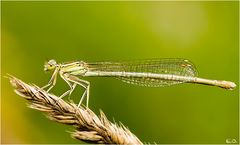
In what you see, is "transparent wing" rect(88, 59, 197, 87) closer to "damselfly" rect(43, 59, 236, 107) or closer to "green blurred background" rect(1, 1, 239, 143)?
"damselfly" rect(43, 59, 236, 107)

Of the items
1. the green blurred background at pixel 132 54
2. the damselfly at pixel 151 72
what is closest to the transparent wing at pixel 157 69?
the damselfly at pixel 151 72

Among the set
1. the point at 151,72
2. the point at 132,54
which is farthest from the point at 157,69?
the point at 132,54

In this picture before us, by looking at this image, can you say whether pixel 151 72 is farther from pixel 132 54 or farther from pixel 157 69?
pixel 132 54

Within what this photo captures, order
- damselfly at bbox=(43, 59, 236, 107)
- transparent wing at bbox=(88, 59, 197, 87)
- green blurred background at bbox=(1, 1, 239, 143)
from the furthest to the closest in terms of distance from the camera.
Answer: green blurred background at bbox=(1, 1, 239, 143) → transparent wing at bbox=(88, 59, 197, 87) → damselfly at bbox=(43, 59, 236, 107)

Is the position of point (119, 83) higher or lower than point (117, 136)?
higher

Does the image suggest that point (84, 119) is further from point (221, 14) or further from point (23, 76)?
point (221, 14)

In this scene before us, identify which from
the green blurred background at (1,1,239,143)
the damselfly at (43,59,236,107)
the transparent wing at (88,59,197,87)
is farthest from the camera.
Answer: the green blurred background at (1,1,239,143)

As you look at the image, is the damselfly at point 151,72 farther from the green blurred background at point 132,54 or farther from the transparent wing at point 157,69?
the green blurred background at point 132,54

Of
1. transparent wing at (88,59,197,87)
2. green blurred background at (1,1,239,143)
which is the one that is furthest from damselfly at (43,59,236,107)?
green blurred background at (1,1,239,143)

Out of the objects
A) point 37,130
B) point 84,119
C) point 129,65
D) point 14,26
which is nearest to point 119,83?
point 129,65
